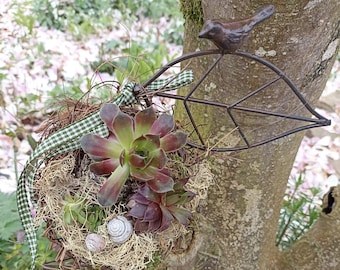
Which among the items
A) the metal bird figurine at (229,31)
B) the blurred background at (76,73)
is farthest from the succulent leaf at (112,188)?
the blurred background at (76,73)

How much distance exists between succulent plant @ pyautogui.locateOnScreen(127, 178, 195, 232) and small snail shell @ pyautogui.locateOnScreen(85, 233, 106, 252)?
0.05m

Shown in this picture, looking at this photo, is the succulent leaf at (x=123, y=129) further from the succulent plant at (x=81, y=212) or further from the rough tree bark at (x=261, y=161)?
the rough tree bark at (x=261, y=161)

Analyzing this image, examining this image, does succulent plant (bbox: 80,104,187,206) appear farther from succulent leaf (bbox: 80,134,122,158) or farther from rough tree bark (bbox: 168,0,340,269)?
rough tree bark (bbox: 168,0,340,269)

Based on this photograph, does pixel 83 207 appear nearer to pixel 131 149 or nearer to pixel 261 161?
pixel 131 149

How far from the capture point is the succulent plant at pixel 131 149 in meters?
0.56

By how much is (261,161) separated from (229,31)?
40 cm

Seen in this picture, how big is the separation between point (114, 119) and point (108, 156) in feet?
0.14

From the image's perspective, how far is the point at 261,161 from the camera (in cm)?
87

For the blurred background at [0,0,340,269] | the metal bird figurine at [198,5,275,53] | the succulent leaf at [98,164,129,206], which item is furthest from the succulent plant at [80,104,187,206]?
the blurred background at [0,0,340,269]

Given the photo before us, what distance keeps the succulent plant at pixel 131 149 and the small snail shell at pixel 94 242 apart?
0.07 metres

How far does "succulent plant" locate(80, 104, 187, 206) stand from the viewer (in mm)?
562

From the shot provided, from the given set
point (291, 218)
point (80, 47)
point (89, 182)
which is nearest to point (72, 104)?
point (89, 182)

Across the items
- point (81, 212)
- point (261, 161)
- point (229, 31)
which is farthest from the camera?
point (261, 161)

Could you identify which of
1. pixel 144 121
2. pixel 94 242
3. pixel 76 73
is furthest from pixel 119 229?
pixel 76 73
